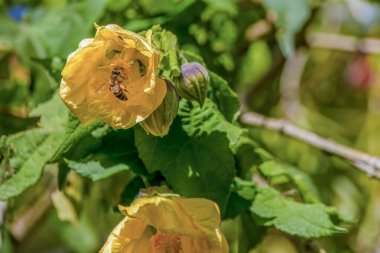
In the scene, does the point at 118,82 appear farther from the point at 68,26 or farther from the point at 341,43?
the point at 341,43

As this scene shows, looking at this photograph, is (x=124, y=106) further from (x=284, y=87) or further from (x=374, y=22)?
(x=374, y=22)

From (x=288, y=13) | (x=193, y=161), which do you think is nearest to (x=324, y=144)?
(x=288, y=13)

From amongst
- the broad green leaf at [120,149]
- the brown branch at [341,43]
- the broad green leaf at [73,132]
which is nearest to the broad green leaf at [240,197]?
the broad green leaf at [120,149]

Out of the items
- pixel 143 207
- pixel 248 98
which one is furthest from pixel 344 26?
pixel 143 207

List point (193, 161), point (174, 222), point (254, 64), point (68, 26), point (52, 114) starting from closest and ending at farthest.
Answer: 1. point (174, 222)
2. point (193, 161)
3. point (52, 114)
4. point (68, 26)
5. point (254, 64)

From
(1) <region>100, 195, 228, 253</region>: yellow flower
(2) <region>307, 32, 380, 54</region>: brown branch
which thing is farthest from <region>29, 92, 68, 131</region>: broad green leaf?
(2) <region>307, 32, 380, 54</region>: brown branch

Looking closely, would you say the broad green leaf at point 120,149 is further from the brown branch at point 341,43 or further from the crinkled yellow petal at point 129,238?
the brown branch at point 341,43

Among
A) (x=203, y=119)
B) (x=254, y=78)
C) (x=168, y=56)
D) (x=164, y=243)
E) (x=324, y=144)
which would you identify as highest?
(x=168, y=56)

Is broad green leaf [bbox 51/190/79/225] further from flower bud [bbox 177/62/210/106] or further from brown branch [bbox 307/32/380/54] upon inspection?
brown branch [bbox 307/32/380/54]
